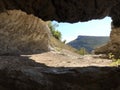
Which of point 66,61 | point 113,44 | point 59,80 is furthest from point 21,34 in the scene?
point 59,80

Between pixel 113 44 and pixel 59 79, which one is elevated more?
pixel 113 44

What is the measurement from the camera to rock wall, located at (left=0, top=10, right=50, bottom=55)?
16.1m

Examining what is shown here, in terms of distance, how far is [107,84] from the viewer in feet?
26.8

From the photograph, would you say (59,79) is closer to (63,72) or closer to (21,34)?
(63,72)

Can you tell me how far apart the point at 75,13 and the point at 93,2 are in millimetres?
540

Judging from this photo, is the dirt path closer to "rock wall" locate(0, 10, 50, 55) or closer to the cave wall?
"rock wall" locate(0, 10, 50, 55)

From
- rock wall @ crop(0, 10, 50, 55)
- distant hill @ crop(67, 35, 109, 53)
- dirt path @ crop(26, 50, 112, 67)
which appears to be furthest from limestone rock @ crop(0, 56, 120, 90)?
distant hill @ crop(67, 35, 109, 53)

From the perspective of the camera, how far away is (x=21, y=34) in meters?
17.2

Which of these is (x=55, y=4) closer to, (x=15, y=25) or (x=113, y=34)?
(x=15, y=25)

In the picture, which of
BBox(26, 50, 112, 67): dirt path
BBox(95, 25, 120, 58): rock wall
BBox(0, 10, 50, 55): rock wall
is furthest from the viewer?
BBox(95, 25, 120, 58): rock wall

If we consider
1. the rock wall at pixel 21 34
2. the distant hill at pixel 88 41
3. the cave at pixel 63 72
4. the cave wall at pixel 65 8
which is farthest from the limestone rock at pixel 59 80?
the distant hill at pixel 88 41

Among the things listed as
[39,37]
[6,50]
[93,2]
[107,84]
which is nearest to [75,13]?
[93,2]

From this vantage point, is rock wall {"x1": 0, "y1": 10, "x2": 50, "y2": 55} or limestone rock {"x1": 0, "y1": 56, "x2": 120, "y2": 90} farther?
rock wall {"x1": 0, "y1": 10, "x2": 50, "y2": 55}

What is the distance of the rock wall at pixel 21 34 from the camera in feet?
52.7
